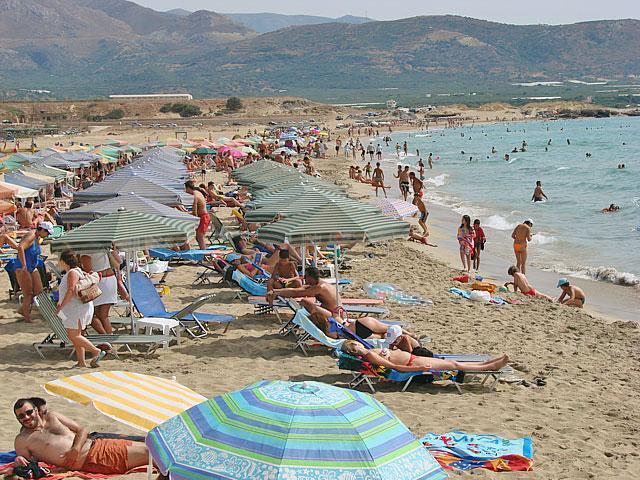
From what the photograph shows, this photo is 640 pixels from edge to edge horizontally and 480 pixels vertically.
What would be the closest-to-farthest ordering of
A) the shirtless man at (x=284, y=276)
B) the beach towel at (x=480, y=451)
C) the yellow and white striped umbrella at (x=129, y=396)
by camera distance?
1. the yellow and white striped umbrella at (x=129, y=396)
2. the beach towel at (x=480, y=451)
3. the shirtless man at (x=284, y=276)

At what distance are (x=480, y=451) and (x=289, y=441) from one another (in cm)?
239

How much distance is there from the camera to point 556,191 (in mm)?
30906

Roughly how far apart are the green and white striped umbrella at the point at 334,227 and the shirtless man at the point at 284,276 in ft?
1.52

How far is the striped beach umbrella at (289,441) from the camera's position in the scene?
3533 millimetres

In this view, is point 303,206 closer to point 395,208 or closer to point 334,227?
point 334,227

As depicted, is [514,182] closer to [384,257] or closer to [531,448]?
[384,257]

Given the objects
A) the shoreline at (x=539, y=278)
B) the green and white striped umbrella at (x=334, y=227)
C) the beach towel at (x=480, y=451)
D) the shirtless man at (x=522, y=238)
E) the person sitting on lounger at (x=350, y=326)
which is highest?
the green and white striped umbrella at (x=334, y=227)

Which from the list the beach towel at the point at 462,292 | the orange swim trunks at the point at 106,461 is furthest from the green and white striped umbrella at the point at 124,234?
the beach towel at the point at 462,292

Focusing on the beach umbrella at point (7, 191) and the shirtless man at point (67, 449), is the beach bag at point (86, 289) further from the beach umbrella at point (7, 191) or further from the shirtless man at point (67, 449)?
the beach umbrella at point (7, 191)

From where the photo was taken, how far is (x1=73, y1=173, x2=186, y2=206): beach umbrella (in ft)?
45.2

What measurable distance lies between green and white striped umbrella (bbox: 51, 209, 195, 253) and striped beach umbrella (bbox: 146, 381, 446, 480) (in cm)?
399

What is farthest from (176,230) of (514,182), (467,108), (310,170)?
Answer: (467,108)

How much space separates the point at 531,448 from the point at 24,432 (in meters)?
3.24

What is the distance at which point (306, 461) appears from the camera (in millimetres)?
3525
